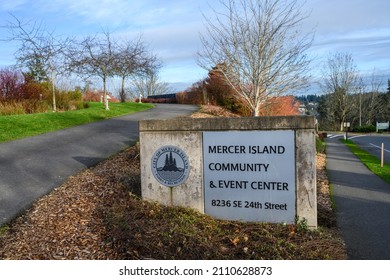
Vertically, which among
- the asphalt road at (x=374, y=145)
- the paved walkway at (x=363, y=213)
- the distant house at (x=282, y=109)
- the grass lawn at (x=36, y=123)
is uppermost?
the distant house at (x=282, y=109)

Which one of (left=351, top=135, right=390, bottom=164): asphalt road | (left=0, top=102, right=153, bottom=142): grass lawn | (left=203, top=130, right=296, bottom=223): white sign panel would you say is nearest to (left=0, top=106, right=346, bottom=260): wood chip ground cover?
(left=203, top=130, right=296, bottom=223): white sign panel

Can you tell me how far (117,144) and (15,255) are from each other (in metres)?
6.87

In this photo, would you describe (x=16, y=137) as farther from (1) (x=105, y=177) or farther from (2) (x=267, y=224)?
(2) (x=267, y=224)

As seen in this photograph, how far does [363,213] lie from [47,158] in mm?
6892

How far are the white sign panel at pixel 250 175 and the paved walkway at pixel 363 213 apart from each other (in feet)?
3.26

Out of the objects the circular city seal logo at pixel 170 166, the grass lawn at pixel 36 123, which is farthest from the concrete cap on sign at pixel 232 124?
the grass lawn at pixel 36 123

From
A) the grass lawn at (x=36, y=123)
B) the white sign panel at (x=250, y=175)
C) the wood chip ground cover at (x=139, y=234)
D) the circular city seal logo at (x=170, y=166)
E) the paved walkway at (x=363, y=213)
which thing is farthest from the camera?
the grass lawn at (x=36, y=123)

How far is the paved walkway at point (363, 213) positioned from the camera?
4727 millimetres

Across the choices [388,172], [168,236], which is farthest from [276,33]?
[168,236]

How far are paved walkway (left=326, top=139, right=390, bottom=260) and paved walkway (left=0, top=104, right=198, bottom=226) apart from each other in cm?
485

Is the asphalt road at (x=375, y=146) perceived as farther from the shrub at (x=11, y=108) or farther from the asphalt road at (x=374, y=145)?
the shrub at (x=11, y=108)

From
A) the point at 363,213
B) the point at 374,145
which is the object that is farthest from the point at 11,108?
the point at 374,145

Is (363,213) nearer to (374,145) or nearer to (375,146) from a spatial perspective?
(375,146)

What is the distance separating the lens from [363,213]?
6531 mm
